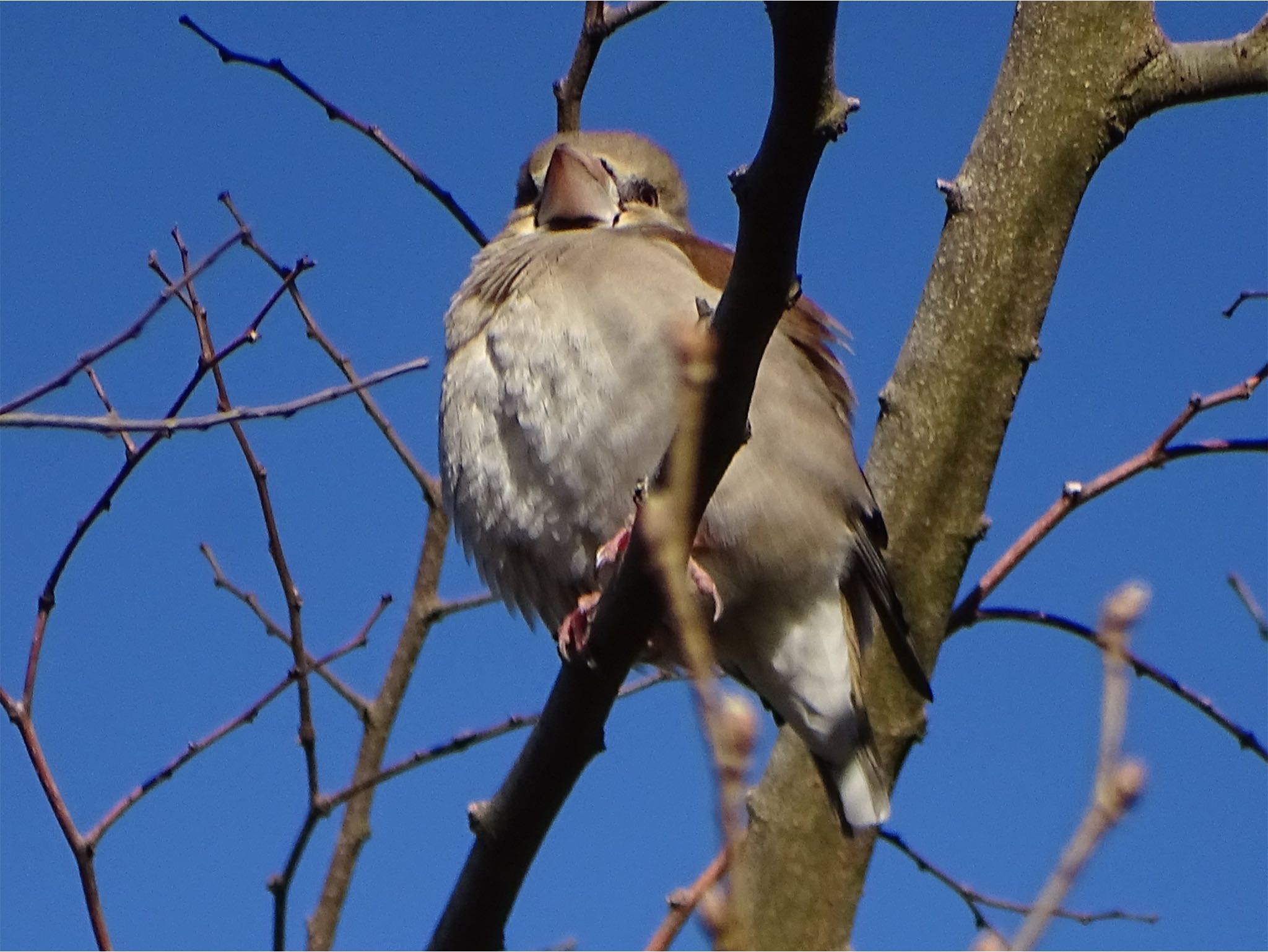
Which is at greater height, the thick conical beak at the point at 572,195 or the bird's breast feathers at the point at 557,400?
the thick conical beak at the point at 572,195

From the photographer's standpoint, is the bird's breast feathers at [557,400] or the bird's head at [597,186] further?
the bird's head at [597,186]

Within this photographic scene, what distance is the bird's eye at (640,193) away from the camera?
532 centimetres

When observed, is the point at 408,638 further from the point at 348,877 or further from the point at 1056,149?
the point at 1056,149

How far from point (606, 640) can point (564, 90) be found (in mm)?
2017

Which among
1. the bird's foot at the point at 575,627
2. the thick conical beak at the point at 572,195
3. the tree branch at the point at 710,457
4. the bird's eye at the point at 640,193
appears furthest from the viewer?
the bird's eye at the point at 640,193

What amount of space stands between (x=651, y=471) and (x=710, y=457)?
4.24 ft

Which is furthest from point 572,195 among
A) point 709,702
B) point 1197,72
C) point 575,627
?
point 709,702

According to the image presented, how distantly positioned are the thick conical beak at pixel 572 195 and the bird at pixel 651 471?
0.42m

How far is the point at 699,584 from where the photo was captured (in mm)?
3842

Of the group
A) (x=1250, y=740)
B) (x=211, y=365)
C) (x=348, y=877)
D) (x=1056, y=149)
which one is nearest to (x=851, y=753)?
(x=1250, y=740)

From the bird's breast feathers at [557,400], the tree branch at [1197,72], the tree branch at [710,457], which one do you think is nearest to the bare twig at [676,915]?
the tree branch at [710,457]

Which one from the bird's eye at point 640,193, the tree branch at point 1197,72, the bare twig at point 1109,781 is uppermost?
the bird's eye at point 640,193

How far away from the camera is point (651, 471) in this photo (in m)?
3.76

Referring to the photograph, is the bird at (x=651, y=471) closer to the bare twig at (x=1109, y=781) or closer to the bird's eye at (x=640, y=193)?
the bird's eye at (x=640, y=193)
